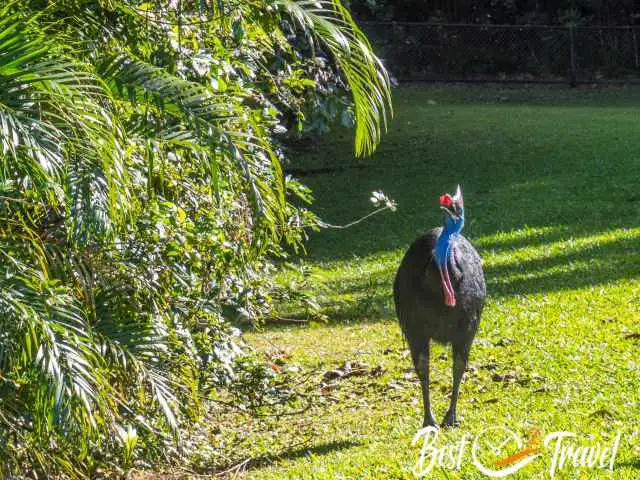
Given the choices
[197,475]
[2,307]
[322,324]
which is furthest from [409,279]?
[322,324]

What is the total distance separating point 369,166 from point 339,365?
30.1 feet

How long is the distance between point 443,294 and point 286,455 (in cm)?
139

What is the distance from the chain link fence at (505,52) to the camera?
25.1 m

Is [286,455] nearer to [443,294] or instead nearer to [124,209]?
[443,294]

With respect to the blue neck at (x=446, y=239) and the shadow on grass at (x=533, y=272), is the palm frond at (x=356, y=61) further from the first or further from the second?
the shadow on grass at (x=533, y=272)

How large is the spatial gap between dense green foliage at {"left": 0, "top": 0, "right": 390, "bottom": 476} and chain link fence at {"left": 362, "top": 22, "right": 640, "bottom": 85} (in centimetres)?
1932

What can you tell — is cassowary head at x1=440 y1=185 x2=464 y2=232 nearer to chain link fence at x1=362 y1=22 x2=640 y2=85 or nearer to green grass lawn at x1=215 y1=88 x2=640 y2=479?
green grass lawn at x1=215 y1=88 x2=640 y2=479

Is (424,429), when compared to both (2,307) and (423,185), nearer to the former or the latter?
(2,307)

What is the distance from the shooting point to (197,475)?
577 cm

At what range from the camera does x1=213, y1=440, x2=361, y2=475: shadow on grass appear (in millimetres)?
5973

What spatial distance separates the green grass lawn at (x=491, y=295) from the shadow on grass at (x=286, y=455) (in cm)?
2

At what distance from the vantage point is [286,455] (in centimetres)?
614

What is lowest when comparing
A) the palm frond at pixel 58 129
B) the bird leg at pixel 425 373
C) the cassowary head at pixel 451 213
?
the bird leg at pixel 425 373

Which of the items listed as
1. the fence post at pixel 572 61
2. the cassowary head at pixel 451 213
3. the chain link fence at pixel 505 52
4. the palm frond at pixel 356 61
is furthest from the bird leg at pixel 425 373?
the fence post at pixel 572 61
